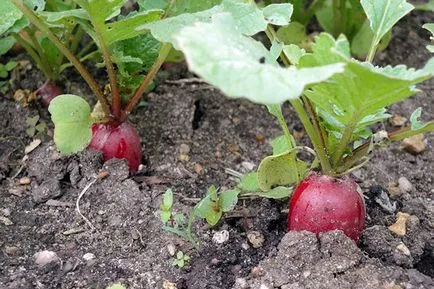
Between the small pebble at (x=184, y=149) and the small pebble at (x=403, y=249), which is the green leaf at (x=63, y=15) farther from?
the small pebble at (x=403, y=249)

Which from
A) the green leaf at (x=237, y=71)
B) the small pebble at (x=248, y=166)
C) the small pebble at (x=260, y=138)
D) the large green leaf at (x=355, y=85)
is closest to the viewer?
the green leaf at (x=237, y=71)

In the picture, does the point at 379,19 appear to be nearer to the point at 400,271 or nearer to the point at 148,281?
the point at 400,271

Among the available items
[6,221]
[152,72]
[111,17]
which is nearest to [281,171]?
[152,72]

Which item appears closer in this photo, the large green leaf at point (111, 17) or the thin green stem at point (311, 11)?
the large green leaf at point (111, 17)

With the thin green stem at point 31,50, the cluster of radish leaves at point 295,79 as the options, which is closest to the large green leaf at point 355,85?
the cluster of radish leaves at point 295,79

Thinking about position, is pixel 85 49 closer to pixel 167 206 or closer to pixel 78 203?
pixel 78 203

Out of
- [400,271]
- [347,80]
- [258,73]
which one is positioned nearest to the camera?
[258,73]

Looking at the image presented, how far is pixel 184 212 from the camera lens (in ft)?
5.51

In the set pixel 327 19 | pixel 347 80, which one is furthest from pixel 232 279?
pixel 327 19

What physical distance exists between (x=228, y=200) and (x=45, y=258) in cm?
38

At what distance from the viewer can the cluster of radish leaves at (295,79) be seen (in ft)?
3.69

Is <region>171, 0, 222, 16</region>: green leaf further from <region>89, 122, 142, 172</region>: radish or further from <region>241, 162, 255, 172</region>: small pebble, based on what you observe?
<region>241, 162, 255, 172</region>: small pebble

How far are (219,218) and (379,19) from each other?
513mm

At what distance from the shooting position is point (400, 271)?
1.48 meters
